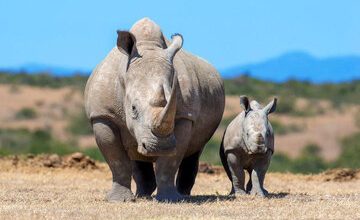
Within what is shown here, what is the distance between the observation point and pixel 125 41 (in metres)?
13.6

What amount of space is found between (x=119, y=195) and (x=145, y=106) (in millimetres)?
1687

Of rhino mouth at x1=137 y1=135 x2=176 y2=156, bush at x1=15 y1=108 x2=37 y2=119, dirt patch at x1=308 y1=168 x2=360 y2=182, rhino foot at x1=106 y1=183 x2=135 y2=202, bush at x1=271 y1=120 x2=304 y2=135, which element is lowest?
bush at x1=15 y1=108 x2=37 y2=119

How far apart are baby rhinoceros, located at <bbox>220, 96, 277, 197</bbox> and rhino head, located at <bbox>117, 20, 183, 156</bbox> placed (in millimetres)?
1813

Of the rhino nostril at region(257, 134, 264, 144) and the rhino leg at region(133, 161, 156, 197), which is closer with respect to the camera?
the rhino nostril at region(257, 134, 264, 144)

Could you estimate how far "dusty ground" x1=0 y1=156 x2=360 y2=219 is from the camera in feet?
39.1

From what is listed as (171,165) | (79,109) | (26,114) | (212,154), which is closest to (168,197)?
(171,165)

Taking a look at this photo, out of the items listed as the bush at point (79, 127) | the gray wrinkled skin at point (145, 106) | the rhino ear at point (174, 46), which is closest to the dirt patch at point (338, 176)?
the gray wrinkled skin at point (145, 106)

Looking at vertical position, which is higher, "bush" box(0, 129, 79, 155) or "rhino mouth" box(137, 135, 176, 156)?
"rhino mouth" box(137, 135, 176, 156)

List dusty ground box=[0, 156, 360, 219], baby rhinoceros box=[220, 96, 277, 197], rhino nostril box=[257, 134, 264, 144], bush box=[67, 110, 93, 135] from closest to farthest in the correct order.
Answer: dusty ground box=[0, 156, 360, 219] < rhino nostril box=[257, 134, 264, 144] < baby rhinoceros box=[220, 96, 277, 197] < bush box=[67, 110, 93, 135]

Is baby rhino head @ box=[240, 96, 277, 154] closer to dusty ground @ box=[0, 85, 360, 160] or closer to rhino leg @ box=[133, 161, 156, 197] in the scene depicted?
rhino leg @ box=[133, 161, 156, 197]

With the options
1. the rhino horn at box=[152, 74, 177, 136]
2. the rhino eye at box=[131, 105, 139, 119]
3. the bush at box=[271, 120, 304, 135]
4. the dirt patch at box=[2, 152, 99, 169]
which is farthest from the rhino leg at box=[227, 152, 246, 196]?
the bush at box=[271, 120, 304, 135]

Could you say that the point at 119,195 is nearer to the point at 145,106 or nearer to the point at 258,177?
the point at 145,106

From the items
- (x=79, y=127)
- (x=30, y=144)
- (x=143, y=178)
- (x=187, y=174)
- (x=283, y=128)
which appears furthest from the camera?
(x=283, y=128)

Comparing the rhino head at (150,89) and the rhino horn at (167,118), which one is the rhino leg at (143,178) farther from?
the rhino horn at (167,118)
